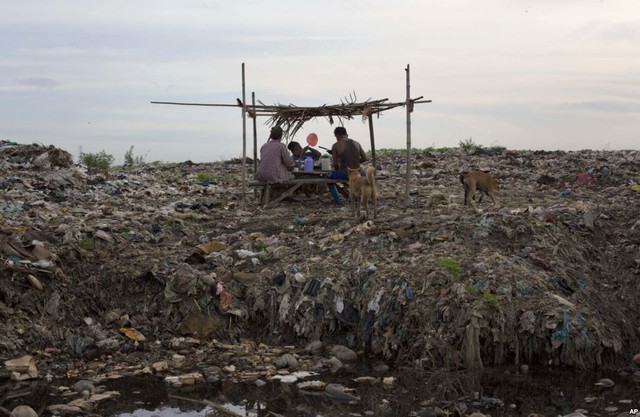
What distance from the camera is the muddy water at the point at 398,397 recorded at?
5277mm

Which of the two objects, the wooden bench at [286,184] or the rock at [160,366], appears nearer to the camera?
the rock at [160,366]

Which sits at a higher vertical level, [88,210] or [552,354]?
[88,210]

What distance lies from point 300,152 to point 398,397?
625 cm

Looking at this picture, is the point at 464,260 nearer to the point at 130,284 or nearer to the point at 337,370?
the point at 337,370

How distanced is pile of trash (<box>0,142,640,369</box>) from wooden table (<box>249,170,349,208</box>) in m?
0.99

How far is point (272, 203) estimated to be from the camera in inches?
408

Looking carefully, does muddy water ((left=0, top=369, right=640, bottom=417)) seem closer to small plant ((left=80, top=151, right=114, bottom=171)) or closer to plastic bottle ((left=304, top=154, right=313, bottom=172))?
plastic bottle ((left=304, top=154, right=313, bottom=172))

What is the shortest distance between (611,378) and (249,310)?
3.36 m

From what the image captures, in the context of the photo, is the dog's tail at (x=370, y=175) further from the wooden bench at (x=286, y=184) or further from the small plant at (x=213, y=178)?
the small plant at (x=213, y=178)

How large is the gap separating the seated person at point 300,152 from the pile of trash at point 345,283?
1.97 metres

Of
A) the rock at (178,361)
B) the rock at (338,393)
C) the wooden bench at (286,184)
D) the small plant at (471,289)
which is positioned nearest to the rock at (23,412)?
the rock at (178,361)

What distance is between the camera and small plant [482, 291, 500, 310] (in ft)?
20.7

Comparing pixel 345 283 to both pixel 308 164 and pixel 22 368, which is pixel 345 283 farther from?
pixel 308 164

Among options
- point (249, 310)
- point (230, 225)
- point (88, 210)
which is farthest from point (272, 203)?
point (249, 310)
